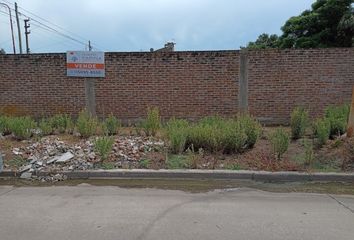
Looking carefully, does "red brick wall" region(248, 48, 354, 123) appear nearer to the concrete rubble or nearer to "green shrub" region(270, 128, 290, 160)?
the concrete rubble

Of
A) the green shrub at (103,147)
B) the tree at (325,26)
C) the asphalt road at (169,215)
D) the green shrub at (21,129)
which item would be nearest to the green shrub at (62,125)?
the green shrub at (21,129)

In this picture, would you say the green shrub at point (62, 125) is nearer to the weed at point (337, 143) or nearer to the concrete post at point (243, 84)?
the concrete post at point (243, 84)

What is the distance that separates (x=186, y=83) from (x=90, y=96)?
3389 mm

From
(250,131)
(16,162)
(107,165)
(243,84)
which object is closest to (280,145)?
(250,131)

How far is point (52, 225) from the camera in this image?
538cm

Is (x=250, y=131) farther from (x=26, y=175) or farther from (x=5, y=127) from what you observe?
(x=5, y=127)

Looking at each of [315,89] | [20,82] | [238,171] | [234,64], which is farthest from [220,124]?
[20,82]

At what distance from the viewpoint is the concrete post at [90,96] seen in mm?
14797

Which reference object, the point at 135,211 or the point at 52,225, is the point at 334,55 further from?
the point at 52,225

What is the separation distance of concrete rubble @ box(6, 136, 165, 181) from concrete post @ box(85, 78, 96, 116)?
4220 millimetres

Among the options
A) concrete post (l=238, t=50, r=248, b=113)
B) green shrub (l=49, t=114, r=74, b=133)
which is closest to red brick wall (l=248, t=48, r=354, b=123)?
concrete post (l=238, t=50, r=248, b=113)

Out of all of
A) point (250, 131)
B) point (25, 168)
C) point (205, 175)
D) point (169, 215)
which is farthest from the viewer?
point (250, 131)

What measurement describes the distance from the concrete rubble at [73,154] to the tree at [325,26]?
16.7 metres

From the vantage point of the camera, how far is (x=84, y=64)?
14.7 meters
